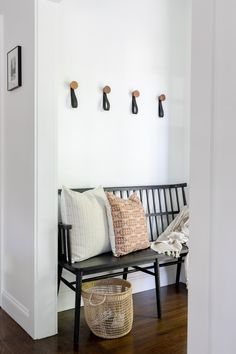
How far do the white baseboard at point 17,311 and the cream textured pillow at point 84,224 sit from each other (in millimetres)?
476

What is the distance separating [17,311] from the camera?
7.63ft

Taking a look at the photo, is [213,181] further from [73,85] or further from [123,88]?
[123,88]

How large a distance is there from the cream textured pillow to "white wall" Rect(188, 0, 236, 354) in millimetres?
1268

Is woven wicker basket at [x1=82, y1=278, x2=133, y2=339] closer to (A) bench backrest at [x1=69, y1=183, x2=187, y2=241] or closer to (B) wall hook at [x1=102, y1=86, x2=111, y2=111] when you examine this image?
(A) bench backrest at [x1=69, y1=183, x2=187, y2=241]

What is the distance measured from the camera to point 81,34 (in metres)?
2.63

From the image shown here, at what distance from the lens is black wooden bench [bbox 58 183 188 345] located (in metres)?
2.13

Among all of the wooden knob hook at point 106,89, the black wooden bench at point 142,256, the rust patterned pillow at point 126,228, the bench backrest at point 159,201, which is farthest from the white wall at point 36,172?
the bench backrest at point 159,201

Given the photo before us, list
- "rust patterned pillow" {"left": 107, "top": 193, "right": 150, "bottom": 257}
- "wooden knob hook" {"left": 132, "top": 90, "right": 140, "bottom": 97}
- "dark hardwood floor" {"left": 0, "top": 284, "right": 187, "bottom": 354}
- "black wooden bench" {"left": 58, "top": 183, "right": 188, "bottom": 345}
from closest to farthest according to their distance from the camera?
1. "dark hardwood floor" {"left": 0, "top": 284, "right": 187, "bottom": 354}
2. "black wooden bench" {"left": 58, "top": 183, "right": 188, "bottom": 345}
3. "rust patterned pillow" {"left": 107, "top": 193, "right": 150, "bottom": 257}
4. "wooden knob hook" {"left": 132, "top": 90, "right": 140, "bottom": 97}

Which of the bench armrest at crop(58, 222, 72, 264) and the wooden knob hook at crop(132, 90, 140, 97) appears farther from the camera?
the wooden knob hook at crop(132, 90, 140, 97)

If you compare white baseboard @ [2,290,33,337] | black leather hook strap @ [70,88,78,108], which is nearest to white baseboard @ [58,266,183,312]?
white baseboard @ [2,290,33,337]

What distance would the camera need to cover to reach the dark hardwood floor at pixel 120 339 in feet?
6.52

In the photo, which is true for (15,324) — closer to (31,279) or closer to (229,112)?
(31,279)

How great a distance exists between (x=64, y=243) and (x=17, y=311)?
1.93ft

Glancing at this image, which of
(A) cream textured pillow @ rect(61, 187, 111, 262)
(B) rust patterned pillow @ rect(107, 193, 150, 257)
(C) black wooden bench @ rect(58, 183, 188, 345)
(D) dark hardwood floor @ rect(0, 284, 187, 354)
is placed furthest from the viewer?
(B) rust patterned pillow @ rect(107, 193, 150, 257)
